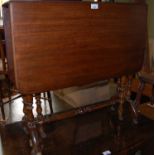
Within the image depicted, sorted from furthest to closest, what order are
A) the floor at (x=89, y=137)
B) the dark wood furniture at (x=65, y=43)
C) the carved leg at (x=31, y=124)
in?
the floor at (x=89, y=137)
the carved leg at (x=31, y=124)
the dark wood furniture at (x=65, y=43)

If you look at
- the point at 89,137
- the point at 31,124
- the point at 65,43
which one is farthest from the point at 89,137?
the point at 65,43

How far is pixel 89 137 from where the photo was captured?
225cm

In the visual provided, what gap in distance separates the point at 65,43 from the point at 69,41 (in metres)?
0.03

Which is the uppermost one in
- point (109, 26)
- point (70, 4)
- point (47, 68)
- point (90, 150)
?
point (70, 4)

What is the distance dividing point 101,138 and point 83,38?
915mm

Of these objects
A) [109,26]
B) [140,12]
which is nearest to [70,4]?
[109,26]

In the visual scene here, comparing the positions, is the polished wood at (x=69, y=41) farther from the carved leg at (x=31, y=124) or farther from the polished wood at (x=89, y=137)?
the polished wood at (x=89, y=137)

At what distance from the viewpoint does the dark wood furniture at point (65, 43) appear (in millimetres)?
1690

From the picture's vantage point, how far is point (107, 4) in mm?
1954

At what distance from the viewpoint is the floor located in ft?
6.79

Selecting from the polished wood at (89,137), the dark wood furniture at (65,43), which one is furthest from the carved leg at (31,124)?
the polished wood at (89,137)

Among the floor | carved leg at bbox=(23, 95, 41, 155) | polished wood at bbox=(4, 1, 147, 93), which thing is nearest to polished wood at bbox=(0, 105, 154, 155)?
the floor

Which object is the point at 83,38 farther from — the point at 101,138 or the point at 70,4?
the point at 101,138

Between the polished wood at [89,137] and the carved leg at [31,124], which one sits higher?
the carved leg at [31,124]
